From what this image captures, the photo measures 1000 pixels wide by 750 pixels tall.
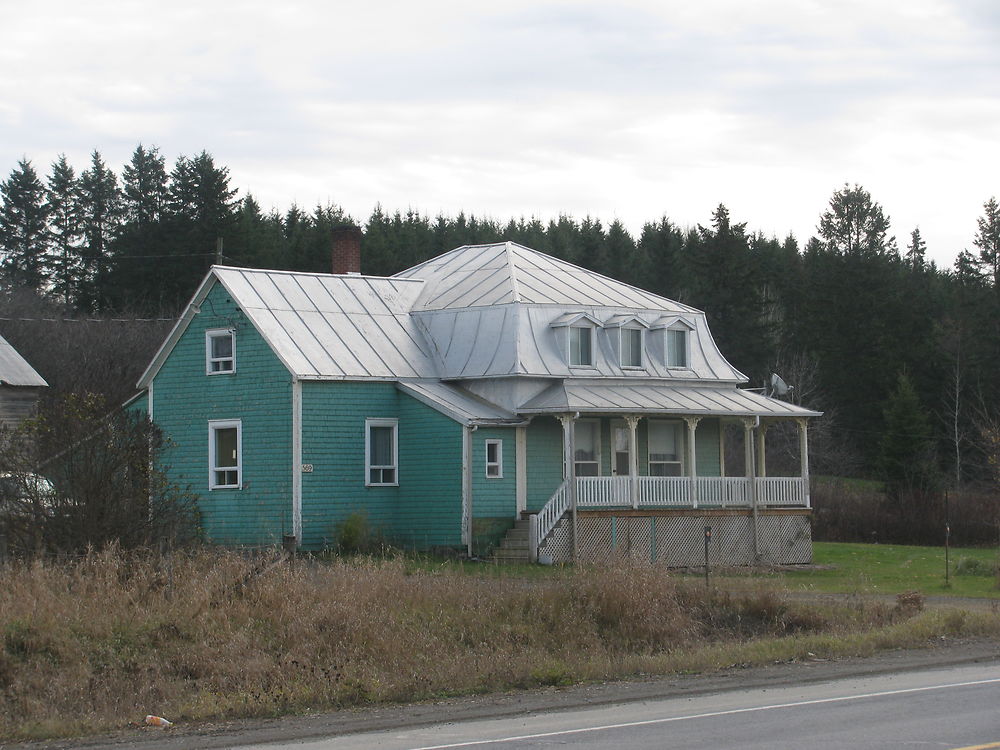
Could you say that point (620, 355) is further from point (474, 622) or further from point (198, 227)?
point (198, 227)

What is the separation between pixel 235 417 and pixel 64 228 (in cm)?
4722

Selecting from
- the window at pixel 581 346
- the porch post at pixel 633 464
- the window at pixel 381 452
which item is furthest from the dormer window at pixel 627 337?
the window at pixel 381 452

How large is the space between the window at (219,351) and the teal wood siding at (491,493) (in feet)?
21.4

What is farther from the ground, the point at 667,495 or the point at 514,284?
the point at 514,284

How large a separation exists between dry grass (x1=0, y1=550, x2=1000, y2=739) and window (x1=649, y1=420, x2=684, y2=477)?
1547 cm

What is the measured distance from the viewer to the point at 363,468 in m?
34.9

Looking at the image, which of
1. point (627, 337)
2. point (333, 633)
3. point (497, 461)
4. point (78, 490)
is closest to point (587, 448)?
point (627, 337)

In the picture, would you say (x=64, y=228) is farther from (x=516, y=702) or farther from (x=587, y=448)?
(x=516, y=702)

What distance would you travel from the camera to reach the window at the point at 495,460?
113ft

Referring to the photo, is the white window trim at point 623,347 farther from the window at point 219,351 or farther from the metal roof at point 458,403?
the window at point 219,351

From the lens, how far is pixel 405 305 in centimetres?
3934

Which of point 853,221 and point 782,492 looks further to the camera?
point 853,221

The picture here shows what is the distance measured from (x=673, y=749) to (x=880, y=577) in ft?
70.6

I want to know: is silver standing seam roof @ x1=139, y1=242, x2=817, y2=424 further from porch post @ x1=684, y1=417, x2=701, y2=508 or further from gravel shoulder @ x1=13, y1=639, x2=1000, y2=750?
gravel shoulder @ x1=13, y1=639, x2=1000, y2=750
